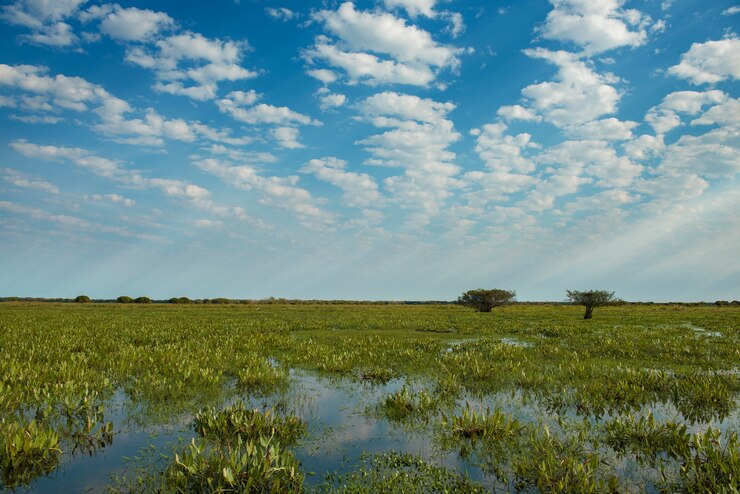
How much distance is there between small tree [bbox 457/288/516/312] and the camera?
6212 centimetres

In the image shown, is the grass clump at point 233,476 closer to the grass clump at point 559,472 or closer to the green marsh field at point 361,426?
the green marsh field at point 361,426

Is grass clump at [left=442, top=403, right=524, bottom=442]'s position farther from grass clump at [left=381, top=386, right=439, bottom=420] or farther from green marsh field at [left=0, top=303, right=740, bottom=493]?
grass clump at [left=381, top=386, right=439, bottom=420]

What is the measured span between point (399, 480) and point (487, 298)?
60.9 m

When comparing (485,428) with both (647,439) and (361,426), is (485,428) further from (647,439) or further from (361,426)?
(647,439)

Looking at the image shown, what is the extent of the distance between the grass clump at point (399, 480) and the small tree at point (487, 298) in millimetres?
60257

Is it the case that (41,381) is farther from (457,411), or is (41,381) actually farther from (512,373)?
(512,373)

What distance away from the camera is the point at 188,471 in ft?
15.4

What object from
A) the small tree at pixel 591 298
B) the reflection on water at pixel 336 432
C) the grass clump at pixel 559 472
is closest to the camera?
the grass clump at pixel 559 472

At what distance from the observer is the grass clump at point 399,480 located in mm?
4531

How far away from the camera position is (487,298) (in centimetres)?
6256

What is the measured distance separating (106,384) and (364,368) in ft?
21.7

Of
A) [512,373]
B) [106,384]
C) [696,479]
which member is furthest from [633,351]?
[106,384]

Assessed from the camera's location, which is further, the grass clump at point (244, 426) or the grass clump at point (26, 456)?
the grass clump at point (244, 426)

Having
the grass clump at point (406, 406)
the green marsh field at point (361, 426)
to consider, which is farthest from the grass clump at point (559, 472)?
the grass clump at point (406, 406)
